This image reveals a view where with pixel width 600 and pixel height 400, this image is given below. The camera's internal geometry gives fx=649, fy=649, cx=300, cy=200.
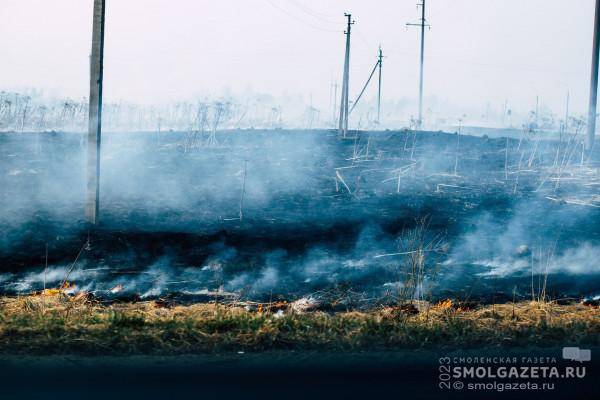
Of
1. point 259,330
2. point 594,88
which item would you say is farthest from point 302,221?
point 594,88

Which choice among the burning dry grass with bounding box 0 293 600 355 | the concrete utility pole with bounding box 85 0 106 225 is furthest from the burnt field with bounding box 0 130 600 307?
the concrete utility pole with bounding box 85 0 106 225

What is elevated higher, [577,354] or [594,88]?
[594,88]

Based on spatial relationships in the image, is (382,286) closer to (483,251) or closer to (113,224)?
(483,251)

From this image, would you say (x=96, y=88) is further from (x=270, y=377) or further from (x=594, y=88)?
(x=594, y=88)

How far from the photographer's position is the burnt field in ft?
29.7

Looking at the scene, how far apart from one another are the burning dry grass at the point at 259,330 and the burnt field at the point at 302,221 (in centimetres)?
118

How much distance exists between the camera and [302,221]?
12711 mm

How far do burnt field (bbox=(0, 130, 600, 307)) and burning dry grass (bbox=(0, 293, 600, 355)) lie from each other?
3.87 ft

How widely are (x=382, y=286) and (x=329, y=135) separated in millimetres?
14185

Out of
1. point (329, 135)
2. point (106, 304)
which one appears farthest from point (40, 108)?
point (106, 304)

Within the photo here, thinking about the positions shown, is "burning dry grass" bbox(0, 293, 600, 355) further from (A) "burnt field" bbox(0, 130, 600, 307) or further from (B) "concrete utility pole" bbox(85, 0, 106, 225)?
(B) "concrete utility pole" bbox(85, 0, 106, 225)

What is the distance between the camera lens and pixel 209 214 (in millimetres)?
12984

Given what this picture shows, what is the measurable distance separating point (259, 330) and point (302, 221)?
6921 millimetres

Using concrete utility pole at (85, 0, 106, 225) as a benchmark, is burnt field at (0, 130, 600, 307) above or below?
below
